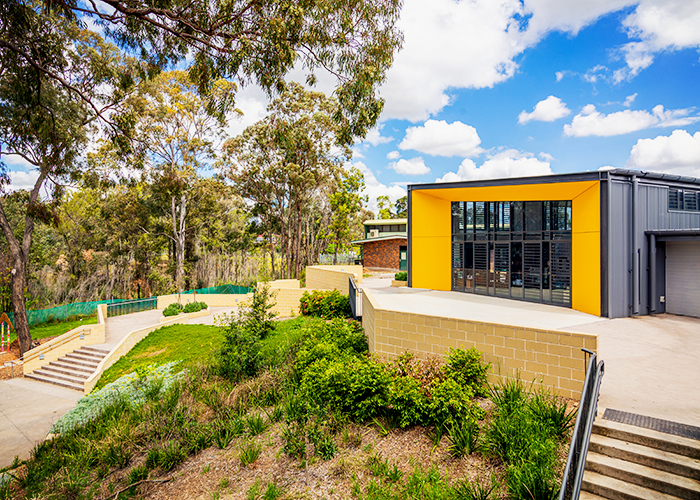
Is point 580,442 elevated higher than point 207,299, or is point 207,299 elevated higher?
point 580,442

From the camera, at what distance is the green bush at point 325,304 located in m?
15.5

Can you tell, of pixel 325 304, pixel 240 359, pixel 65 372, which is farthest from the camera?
pixel 325 304

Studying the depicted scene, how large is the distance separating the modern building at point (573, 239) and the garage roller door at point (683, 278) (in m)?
0.03

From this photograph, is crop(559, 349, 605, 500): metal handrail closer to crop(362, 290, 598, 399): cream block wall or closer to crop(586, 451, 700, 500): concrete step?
crop(586, 451, 700, 500): concrete step

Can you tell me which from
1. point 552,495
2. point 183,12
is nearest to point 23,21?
point 183,12

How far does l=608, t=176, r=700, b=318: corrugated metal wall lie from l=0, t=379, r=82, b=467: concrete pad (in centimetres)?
1689

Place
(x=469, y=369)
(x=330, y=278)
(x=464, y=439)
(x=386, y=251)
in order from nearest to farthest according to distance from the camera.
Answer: (x=464, y=439) → (x=469, y=369) → (x=330, y=278) → (x=386, y=251)

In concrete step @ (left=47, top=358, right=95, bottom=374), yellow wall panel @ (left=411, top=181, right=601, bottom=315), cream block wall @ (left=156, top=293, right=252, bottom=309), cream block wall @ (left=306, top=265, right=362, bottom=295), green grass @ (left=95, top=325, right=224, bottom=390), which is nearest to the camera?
yellow wall panel @ (left=411, top=181, right=601, bottom=315)

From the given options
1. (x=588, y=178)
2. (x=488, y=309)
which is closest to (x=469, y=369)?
(x=488, y=309)

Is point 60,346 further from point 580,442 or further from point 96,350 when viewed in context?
point 580,442

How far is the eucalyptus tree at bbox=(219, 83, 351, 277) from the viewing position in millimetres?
26703

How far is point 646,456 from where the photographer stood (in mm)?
4062

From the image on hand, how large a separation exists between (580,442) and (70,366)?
20.1 metres

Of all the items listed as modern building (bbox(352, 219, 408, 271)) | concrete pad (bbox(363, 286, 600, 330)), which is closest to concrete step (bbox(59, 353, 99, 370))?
concrete pad (bbox(363, 286, 600, 330))
